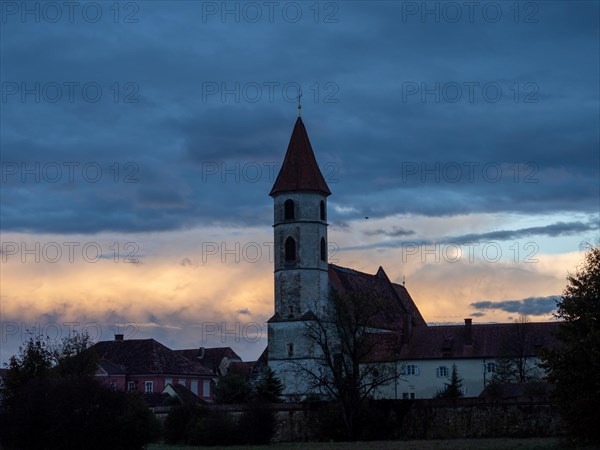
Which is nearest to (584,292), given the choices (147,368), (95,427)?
(95,427)

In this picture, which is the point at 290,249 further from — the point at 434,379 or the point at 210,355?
the point at 210,355

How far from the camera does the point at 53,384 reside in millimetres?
42000

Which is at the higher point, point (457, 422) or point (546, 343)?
point (546, 343)

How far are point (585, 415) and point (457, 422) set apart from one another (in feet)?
68.2

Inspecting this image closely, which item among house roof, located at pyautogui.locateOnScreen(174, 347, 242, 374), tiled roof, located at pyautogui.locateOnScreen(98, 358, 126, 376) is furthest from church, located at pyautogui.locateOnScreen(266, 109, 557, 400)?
house roof, located at pyautogui.locateOnScreen(174, 347, 242, 374)

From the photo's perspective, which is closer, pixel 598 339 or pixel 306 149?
pixel 598 339

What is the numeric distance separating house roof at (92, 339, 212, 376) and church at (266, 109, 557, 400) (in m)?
17.2

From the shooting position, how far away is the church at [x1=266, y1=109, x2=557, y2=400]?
8969 cm

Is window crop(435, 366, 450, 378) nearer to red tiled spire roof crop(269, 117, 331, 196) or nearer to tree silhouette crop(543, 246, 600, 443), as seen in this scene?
red tiled spire roof crop(269, 117, 331, 196)

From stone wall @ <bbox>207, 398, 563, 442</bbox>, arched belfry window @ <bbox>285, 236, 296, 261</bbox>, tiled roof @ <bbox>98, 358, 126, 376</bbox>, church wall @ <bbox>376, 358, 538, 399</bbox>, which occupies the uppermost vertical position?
arched belfry window @ <bbox>285, 236, 296, 261</bbox>

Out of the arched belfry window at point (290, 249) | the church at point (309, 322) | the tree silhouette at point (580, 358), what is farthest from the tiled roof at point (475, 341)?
the tree silhouette at point (580, 358)

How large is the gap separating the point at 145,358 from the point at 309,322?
23.2 m

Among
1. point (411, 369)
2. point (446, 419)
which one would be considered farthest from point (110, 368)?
point (446, 419)

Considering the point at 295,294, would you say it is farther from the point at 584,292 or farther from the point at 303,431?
the point at 584,292
